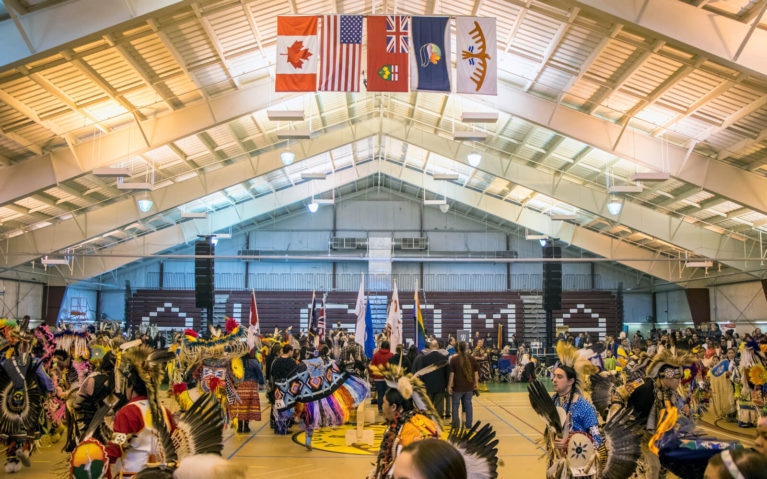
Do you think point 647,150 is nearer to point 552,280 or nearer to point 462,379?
point 552,280

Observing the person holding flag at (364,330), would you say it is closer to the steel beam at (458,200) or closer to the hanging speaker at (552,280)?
the hanging speaker at (552,280)

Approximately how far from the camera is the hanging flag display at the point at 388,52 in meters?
9.41

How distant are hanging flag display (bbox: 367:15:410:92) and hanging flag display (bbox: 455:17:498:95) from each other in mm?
765

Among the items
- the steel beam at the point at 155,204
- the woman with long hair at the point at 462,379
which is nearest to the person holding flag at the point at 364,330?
the woman with long hair at the point at 462,379

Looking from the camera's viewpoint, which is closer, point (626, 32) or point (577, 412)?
point (577, 412)

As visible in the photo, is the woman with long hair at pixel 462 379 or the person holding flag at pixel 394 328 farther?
the person holding flag at pixel 394 328

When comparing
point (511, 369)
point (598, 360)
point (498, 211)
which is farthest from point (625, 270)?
point (598, 360)

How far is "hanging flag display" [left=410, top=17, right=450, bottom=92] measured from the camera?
947cm

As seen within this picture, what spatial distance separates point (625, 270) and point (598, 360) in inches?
671

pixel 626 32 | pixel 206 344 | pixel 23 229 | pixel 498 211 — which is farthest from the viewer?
pixel 498 211

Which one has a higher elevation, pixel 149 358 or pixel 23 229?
pixel 23 229

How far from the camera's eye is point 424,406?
432 cm

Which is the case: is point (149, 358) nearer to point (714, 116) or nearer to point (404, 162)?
point (714, 116)

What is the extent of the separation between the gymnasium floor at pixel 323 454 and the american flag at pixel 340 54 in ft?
16.1
